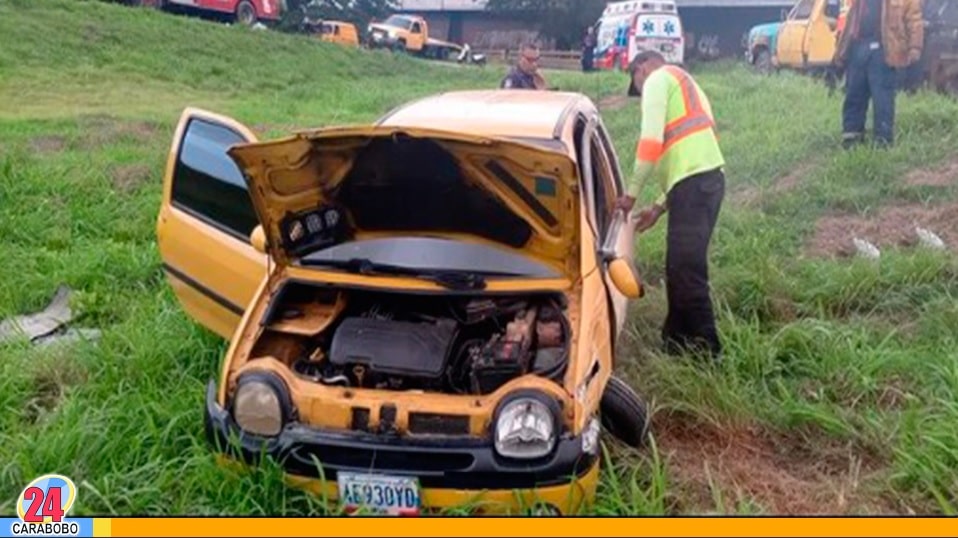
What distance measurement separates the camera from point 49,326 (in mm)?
5355

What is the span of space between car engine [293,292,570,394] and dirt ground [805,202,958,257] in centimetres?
343

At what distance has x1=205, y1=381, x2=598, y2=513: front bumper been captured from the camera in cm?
291

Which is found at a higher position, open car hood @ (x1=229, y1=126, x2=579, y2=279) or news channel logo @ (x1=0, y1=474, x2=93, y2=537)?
open car hood @ (x1=229, y1=126, x2=579, y2=279)

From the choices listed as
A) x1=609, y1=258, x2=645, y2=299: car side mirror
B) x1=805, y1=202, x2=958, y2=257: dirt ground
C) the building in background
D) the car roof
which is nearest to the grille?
x1=609, y1=258, x2=645, y2=299: car side mirror

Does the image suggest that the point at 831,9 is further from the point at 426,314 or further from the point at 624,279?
the point at 426,314

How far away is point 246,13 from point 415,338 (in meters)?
25.0

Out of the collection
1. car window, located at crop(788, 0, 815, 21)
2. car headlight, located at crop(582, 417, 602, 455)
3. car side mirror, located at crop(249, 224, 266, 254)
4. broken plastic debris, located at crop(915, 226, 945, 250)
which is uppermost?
car window, located at crop(788, 0, 815, 21)

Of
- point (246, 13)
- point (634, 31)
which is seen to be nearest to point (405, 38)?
point (246, 13)

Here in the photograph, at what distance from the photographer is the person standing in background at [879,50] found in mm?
8359

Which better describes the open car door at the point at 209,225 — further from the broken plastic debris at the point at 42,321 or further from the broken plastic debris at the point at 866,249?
the broken plastic debris at the point at 866,249

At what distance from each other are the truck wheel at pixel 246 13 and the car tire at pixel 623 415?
24310mm

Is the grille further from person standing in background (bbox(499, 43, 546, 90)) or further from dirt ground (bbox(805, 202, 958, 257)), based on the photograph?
person standing in background (bbox(499, 43, 546, 90))

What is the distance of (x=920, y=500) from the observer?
131 inches

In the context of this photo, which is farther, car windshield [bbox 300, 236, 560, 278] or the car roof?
the car roof
